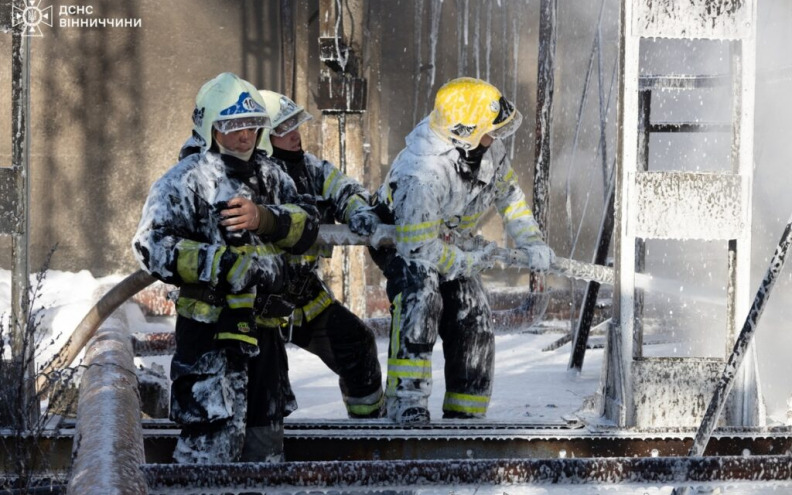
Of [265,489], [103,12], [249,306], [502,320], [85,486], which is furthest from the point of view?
[103,12]

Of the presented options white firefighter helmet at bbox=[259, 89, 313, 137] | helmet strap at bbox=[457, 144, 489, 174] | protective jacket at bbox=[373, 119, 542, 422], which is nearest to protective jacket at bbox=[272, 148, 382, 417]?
white firefighter helmet at bbox=[259, 89, 313, 137]

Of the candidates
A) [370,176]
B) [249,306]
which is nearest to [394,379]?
[249,306]

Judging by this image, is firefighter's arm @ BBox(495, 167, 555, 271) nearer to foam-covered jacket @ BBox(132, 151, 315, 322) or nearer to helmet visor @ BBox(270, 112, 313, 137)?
helmet visor @ BBox(270, 112, 313, 137)

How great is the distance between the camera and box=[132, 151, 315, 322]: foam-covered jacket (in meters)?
4.12

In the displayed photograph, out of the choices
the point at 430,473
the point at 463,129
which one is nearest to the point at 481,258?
the point at 463,129

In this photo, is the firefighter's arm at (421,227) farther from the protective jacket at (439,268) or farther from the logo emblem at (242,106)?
the logo emblem at (242,106)

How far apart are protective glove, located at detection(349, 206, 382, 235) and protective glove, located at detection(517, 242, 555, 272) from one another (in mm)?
794

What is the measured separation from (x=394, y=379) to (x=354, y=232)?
719 millimetres

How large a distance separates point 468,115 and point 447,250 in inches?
26.4

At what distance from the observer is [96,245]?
446 inches

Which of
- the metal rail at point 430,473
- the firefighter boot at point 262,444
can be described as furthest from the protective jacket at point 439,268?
the metal rail at point 430,473

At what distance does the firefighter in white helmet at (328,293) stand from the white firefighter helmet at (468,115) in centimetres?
55

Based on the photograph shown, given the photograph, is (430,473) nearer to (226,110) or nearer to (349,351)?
(226,110)

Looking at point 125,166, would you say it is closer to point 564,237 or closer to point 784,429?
point 564,237
